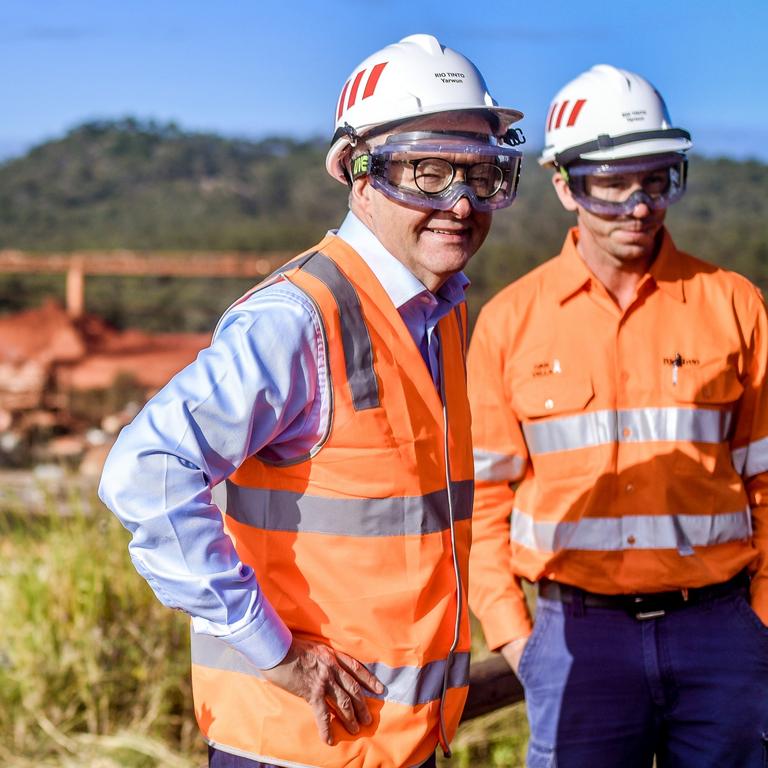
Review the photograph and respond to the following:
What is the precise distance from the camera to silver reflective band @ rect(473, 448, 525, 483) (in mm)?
3340

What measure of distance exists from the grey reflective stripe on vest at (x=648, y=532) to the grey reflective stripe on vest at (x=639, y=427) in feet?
0.73

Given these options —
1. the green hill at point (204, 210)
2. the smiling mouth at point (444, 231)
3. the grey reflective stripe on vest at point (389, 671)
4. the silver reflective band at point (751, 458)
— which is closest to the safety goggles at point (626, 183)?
the silver reflective band at point (751, 458)

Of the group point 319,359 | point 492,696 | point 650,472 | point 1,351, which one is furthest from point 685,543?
point 1,351

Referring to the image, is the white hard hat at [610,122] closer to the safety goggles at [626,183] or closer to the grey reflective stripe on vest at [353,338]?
the safety goggles at [626,183]

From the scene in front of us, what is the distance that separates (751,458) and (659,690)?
737 mm

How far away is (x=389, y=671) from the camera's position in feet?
7.33

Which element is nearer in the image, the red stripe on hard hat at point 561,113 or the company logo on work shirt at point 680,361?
the company logo on work shirt at point 680,361

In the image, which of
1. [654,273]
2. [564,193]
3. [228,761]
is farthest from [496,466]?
[228,761]

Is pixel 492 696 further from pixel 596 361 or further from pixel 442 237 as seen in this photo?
pixel 442 237

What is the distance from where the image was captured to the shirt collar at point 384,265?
2354 mm

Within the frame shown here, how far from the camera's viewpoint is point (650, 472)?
123 inches

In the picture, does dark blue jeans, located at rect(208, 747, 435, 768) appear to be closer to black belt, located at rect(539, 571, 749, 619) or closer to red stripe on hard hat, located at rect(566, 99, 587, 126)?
black belt, located at rect(539, 571, 749, 619)

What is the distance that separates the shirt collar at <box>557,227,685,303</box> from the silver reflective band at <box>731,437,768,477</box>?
1.59 ft

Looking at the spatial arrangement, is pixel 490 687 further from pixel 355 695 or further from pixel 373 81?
pixel 373 81
